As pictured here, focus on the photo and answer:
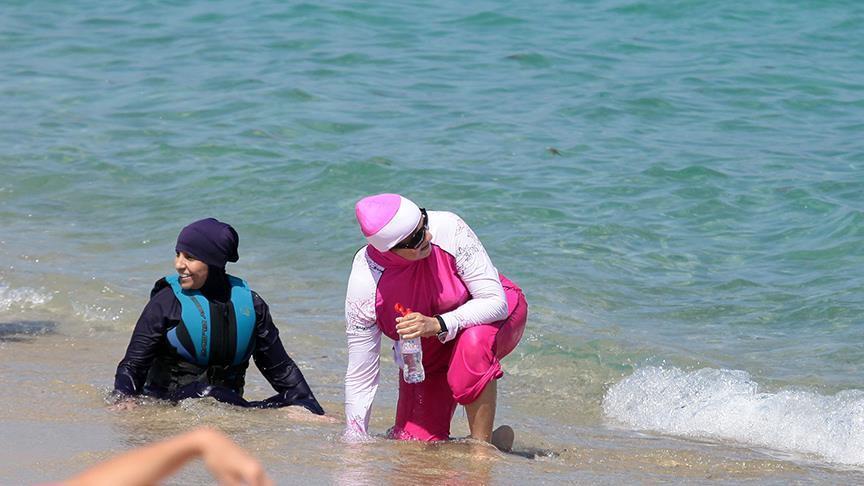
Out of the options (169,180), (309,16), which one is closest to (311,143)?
(169,180)

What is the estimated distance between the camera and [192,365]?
610 cm

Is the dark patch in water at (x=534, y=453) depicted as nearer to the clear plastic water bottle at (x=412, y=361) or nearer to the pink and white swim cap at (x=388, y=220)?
the clear plastic water bottle at (x=412, y=361)

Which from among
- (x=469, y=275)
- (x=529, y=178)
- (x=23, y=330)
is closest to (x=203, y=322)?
(x=469, y=275)

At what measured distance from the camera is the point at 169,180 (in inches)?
506

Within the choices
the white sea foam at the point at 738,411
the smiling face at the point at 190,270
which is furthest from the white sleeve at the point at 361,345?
the white sea foam at the point at 738,411

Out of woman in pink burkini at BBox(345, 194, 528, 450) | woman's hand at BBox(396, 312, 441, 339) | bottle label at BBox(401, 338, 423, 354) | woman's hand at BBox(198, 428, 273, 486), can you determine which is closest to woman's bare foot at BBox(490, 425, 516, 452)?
Answer: woman in pink burkini at BBox(345, 194, 528, 450)

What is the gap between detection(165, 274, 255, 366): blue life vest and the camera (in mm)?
5910

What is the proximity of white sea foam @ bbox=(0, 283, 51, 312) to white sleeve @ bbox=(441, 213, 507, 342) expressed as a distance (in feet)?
13.9

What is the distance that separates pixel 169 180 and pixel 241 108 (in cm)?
273

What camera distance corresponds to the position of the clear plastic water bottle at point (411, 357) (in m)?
5.50

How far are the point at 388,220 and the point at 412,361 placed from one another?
2.31 feet

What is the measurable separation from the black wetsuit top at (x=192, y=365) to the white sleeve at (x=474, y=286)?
1.02 m

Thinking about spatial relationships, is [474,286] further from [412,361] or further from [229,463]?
[229,463]

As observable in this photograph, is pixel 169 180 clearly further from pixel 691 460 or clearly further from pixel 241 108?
pixel 691 460
